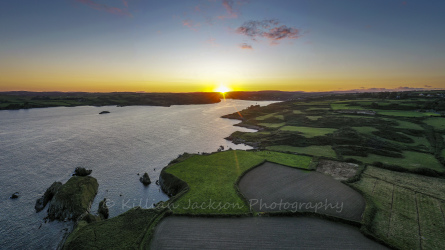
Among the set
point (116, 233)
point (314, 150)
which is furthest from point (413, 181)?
point (116, 233)

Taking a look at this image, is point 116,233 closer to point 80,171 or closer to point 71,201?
point 71,201

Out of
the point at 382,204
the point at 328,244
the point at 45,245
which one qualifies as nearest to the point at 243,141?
the point at 382,204

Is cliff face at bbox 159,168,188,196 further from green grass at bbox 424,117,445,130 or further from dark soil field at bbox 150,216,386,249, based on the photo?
green grass at bbox 424,117,445,130

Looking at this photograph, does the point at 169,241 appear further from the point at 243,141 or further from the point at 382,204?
the point at 243,141

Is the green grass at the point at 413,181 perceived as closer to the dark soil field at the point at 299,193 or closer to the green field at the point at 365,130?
the dark soil field at the point at 299,193

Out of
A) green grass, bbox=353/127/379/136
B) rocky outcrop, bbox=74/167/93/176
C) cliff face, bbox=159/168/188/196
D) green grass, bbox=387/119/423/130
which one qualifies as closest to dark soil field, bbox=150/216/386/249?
cliff face, bbox=159/168/188/196
